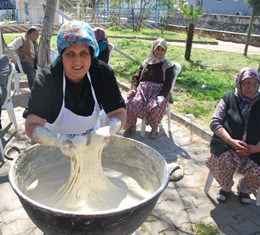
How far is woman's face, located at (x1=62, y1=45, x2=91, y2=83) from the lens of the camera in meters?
1.87

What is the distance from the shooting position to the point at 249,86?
9.49 feet

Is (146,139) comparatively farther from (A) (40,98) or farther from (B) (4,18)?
(B) (4,18)

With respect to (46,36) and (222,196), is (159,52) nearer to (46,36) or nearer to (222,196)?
(222,196)

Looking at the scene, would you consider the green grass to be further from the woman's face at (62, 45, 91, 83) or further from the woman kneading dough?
the woman's face at (62, 45, 91, 83)

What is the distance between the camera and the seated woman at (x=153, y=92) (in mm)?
4238

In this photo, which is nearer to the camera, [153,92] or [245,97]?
[245,97]

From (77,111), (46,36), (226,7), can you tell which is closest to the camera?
(77,111)

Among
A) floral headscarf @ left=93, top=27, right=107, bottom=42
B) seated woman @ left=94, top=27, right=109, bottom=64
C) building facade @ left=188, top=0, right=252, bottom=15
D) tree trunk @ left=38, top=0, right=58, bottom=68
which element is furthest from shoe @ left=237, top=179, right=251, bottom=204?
building facade @ left=188, top=0, right=252, bottom=15

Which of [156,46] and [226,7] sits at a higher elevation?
[226,7]

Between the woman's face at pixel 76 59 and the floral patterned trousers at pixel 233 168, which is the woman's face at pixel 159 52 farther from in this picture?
the woman's face at pixel 76 59

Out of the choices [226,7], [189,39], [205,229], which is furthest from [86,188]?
[226,7]

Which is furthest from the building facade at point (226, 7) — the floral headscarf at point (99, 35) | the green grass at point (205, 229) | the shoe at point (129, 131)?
the green grass at point (205, 229)

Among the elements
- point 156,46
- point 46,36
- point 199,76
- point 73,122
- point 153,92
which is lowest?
point 199,76

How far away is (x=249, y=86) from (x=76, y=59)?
1.75 meters
